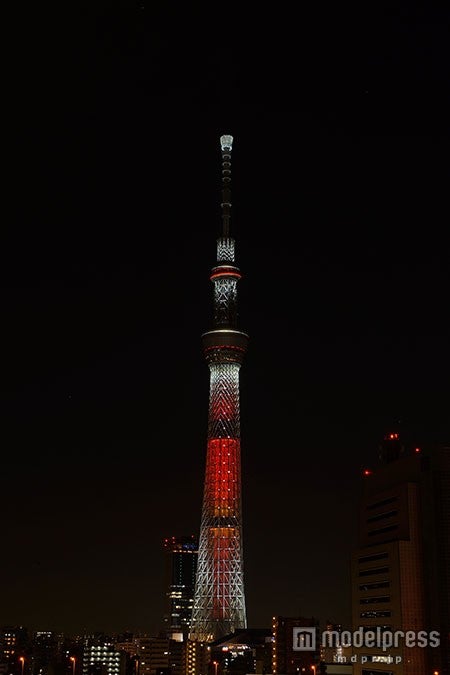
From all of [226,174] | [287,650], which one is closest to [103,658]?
[287,650]

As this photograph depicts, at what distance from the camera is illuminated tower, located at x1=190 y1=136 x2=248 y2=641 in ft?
300

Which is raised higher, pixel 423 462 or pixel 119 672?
pixel 423 462

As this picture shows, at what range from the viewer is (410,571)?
208ft

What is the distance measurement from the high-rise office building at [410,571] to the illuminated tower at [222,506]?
77.9 feet

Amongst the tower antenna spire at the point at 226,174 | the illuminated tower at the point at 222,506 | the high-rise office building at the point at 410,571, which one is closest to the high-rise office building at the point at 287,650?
the illuminated tower at the point at 222,506

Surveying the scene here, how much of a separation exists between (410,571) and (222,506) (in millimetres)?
30554

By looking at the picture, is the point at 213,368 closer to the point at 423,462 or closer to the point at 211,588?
the point at 211,588

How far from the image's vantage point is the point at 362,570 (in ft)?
228

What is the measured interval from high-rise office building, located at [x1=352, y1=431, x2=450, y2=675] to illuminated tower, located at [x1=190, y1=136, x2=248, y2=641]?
77.9ft

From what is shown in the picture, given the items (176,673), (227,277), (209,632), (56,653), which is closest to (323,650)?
(209,632)

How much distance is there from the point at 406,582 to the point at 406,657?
4.49 m

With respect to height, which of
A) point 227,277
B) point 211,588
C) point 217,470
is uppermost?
point 227,277

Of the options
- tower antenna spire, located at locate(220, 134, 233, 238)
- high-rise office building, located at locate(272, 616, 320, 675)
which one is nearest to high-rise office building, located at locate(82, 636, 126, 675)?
high-rise office building, located at locate(272, 616, 320, 675)

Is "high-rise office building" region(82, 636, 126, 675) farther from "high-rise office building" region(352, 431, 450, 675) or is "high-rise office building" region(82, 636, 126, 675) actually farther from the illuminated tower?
"high-rise office building" region(352, 431, 450, 675)
